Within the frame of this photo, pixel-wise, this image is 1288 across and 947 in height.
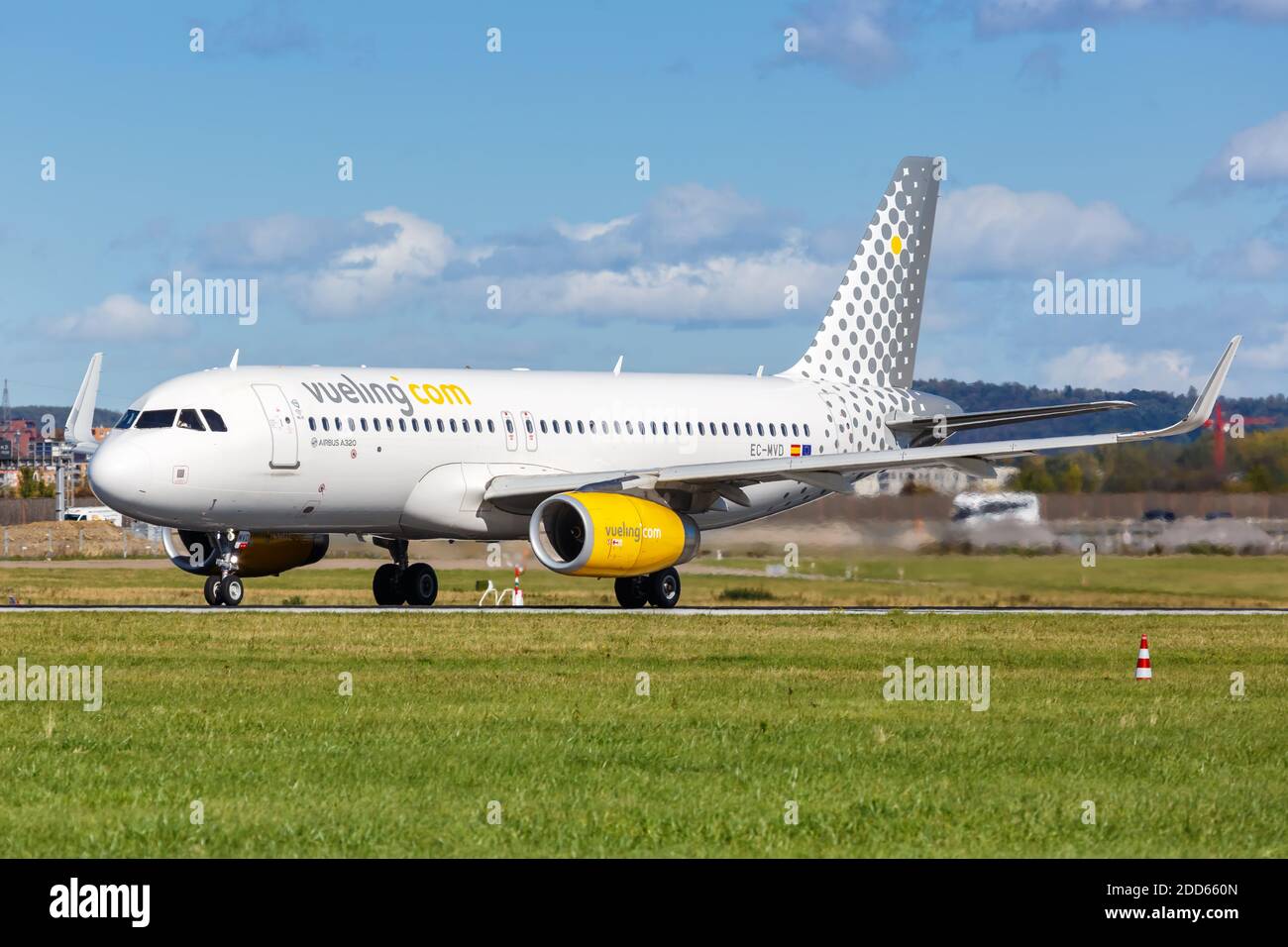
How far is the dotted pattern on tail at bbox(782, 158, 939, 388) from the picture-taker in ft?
148

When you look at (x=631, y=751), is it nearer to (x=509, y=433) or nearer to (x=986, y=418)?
(x=509, y=433)

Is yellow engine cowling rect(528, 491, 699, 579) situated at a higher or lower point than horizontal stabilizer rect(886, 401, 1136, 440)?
lower

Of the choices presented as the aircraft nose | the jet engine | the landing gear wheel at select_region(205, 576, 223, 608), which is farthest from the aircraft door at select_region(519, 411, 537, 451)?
the aircraft nose

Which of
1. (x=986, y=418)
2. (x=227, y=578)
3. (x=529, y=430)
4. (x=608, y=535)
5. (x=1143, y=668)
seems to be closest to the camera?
(x=1143, y=668)

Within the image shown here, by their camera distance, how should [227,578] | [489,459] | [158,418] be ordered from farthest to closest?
[489,459] < [227,578] < [158,418]

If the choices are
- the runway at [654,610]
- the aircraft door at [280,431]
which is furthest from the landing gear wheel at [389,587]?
the aircraft door at [280,431]

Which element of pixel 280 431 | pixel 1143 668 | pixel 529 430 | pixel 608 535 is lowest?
pixel 1143 668

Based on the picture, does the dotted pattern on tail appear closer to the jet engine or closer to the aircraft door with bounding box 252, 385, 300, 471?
the jet engine

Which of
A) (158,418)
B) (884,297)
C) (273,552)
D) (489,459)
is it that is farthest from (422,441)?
(884,297)

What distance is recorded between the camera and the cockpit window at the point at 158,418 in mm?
33531

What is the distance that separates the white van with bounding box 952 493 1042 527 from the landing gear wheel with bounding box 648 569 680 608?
5974mm

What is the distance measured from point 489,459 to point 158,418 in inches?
253

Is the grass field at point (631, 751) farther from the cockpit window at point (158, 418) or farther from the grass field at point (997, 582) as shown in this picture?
the grass field at point (997, 582)

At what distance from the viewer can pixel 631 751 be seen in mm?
15750
